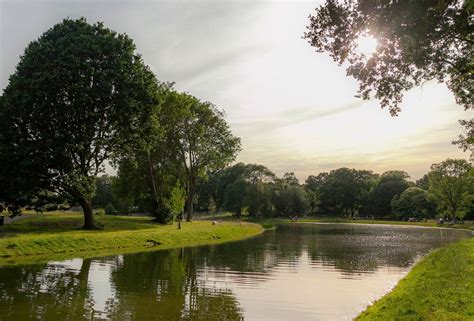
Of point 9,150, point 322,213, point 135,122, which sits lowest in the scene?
point 322,213

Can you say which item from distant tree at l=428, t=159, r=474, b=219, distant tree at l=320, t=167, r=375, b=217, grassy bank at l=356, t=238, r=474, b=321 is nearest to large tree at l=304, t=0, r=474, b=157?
grassy bank at l=356, t=238, r=474, b=321

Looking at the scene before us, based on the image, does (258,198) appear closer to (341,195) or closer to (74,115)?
(341,195)

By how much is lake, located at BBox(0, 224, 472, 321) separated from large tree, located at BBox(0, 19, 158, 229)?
51.3ft

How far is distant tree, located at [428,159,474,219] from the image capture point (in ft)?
333

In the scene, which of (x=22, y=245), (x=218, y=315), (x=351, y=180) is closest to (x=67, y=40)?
(x=22, y=245)

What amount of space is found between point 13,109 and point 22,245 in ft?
51.9

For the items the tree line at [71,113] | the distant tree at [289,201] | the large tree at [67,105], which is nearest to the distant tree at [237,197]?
the distant tree at [289,201]

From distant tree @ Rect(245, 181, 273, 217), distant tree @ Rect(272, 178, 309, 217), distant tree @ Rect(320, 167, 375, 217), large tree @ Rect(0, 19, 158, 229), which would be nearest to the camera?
large tree @ Rect(0, 19, 158, 229)

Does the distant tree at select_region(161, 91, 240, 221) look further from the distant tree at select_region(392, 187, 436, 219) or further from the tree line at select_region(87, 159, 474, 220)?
the distant tree at select_region(392, 187, 436, 219)

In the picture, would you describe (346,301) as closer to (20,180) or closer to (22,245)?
(22,245)

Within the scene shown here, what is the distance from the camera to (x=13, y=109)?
41.4 m

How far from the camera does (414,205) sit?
423 feet

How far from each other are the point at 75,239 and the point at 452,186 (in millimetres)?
94339

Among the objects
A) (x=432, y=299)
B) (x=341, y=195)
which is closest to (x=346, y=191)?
(x=341, y=195)
